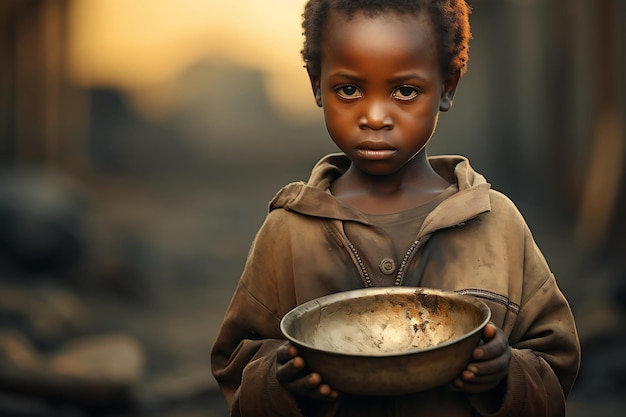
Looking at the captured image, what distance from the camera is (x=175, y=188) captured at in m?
14.1

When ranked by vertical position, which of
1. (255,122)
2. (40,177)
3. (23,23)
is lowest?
(255,122)

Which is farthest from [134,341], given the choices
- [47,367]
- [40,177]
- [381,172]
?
[381,172]

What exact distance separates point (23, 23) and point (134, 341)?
4306 mm

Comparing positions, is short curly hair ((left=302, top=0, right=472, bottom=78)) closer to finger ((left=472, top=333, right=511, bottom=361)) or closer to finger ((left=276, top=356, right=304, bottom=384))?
finger ((left=472, top=333, right=511, bottom=361))

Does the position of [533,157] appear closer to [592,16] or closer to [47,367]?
[592,16]

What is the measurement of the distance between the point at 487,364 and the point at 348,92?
2.35 ft

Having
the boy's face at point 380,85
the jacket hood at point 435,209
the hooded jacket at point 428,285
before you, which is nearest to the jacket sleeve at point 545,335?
the hooded jacket at point 428,285

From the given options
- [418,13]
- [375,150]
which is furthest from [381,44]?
[375,150]

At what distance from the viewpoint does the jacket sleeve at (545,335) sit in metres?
2.54

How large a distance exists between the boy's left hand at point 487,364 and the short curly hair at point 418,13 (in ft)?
2.24

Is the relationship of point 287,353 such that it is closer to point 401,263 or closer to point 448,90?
point 401,263

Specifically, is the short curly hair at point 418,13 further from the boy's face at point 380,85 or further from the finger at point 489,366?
the finger at point 489,366

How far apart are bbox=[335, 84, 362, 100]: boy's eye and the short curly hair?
15 cm

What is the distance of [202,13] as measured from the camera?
64.8 ft
